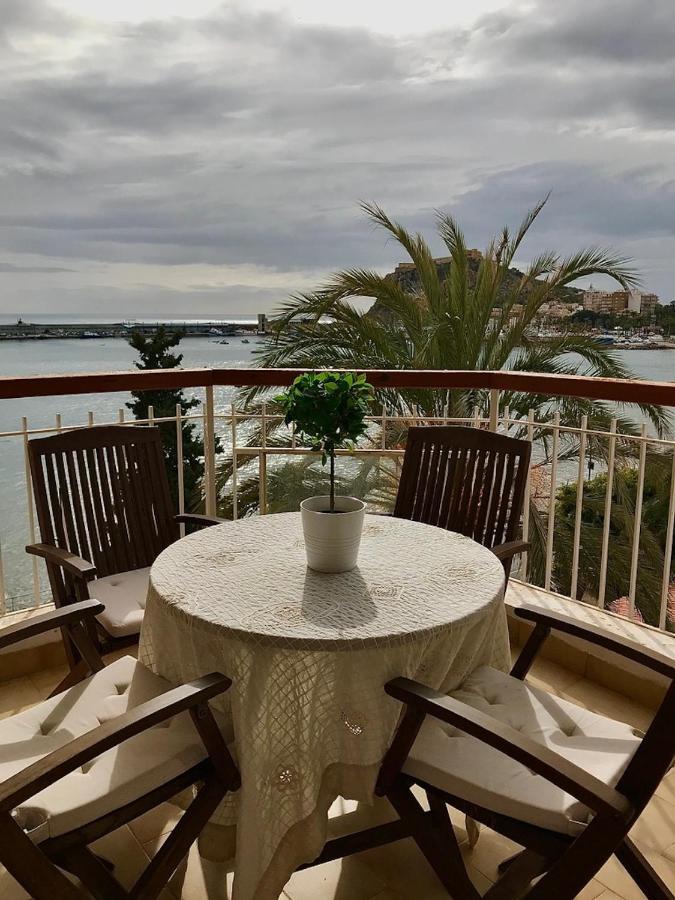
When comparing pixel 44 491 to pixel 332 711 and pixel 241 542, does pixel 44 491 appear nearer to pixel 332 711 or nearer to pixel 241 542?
pixel 241 542

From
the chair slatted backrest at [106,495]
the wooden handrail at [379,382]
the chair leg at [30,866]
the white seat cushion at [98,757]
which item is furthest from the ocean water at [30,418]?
the chair leg at [30,866]

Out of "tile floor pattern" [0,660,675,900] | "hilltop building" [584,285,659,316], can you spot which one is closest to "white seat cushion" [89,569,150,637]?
"tile floor pattern" [0,660,675,900]

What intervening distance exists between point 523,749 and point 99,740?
735 mm

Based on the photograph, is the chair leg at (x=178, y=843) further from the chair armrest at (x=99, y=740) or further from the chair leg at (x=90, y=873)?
the chair armrest at (x=99, y=740)

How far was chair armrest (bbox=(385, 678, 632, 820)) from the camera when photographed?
1.12 metres

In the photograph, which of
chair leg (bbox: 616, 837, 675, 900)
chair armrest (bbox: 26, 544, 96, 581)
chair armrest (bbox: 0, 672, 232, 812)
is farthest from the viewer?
chair armrest (bbox: 26, 544, 96, 581)

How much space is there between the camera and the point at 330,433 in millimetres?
1594

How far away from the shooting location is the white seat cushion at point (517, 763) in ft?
4.13

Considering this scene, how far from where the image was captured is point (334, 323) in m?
7.11

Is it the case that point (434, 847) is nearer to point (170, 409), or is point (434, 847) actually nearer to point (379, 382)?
point (379, 382)

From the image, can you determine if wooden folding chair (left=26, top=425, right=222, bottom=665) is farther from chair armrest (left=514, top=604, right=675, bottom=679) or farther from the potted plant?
chair armrest (left=514, top=604, right=675, bottom=679)

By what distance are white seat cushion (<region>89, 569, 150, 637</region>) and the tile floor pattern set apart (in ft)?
1.73

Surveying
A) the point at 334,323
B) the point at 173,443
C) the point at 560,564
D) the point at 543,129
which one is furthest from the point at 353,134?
the point at 560,564

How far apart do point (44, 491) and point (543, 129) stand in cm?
1429
